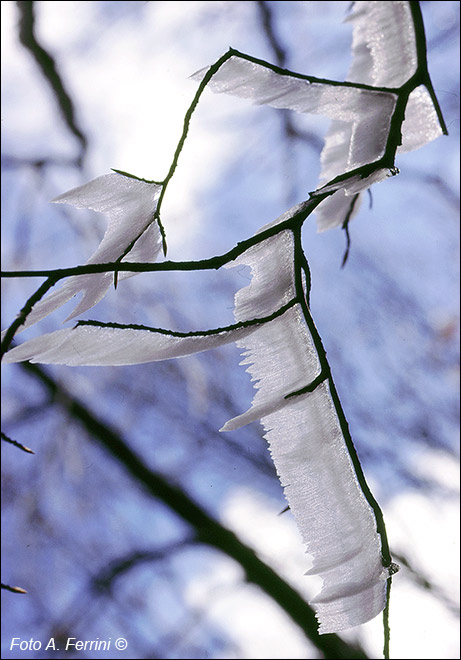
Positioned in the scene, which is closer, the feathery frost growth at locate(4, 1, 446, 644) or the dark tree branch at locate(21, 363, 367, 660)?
the feathery frost growth at locate(4, 1, 446, 644)

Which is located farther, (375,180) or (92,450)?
(92,450)

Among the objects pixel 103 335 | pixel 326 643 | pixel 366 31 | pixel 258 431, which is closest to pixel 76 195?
pixel 103 335

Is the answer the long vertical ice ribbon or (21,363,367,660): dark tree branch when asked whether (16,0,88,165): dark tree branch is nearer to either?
(21,363,367,660): dark tree branch

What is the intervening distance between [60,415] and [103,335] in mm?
1035

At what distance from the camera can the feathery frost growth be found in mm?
377

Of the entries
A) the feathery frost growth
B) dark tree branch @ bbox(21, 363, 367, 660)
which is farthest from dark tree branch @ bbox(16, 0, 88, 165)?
the feathery frost growth

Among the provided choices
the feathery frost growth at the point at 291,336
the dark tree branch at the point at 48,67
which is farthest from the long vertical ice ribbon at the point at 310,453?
the dark tree branch at the point at 48,67

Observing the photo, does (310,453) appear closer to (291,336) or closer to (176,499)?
(291,336)

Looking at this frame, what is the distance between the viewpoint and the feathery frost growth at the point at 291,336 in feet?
1.24

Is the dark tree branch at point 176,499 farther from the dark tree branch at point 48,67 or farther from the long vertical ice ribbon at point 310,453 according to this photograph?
the long vertical ice ribbon at point 310,453

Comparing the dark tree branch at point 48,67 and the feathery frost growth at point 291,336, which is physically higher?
the dark tree branch at point 48,67

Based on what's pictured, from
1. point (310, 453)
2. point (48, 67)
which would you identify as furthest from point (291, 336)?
point (48, 67)

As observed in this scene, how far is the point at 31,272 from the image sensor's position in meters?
0.33

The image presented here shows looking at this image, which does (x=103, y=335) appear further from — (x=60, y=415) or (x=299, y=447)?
(x=60, y=415)
